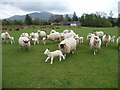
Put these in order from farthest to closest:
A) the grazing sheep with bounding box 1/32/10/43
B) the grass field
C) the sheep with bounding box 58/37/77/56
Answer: the grazing sheep with bounding box 1/32/10/43 < the sheep with bounding box 58/37/77/56 < the grass field

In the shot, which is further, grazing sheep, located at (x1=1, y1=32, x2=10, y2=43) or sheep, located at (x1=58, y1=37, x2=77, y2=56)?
grazing sheep, located at (x1=1, y1=32, x2=10, y2=43)

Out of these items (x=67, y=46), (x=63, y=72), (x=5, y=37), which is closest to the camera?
(x=63, y=72)

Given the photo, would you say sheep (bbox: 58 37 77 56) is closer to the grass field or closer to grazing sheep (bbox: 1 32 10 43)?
the grass field

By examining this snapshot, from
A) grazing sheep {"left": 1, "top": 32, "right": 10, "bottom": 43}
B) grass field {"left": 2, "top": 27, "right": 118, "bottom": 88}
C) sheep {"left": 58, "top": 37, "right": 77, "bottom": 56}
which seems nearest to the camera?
grass field {"left": 2, "top": 27, "right": 118, "bottom": 88}

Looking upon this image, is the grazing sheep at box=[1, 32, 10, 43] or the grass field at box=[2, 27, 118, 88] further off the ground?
the grazing sheep at box=[1, 32, 10, 43]

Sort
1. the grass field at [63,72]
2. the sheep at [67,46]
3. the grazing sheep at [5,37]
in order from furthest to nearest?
the grazing sheep at [5,37] < the sheep at [67,46] < the grass field at [63,72]

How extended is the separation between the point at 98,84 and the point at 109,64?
12.4 ft

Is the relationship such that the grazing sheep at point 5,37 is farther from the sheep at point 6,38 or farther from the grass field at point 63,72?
the grass field at point 63,72

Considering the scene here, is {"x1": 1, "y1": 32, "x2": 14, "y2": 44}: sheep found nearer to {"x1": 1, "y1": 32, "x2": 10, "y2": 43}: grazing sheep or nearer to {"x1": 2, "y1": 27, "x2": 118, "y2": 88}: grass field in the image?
{"x1": 1, "y1": 32, "x2": 10, "y2": 43}: grazing sheep

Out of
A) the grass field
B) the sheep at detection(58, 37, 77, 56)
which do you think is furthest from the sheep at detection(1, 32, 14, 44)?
the sheep at detection(58, 37, 77, 56)

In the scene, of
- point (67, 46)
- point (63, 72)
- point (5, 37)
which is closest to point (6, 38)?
point (5, 37)

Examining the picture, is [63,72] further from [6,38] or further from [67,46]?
[6,38]

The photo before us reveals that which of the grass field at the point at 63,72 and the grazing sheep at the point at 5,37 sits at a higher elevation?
the grazing sheep at the point at 5,37

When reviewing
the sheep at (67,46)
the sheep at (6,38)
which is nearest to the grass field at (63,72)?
the sheep at (67,46)
